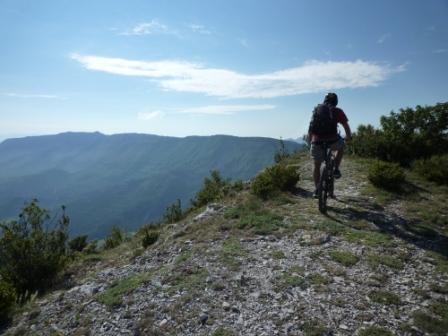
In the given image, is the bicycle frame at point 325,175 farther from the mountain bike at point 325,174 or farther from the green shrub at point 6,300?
the green shrub at point 6,300

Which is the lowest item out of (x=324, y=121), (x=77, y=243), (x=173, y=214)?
(x=77, y=243)

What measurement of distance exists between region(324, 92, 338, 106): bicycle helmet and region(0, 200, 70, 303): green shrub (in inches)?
354

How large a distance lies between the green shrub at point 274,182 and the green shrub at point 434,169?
18.6ft

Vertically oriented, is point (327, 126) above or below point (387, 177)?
above

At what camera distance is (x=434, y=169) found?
524 inches

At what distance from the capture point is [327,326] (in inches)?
192

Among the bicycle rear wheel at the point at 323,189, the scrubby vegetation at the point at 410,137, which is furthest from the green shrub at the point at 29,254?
the scrubby vegetation at the point at 410,137

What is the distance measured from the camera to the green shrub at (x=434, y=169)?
42.4 ft

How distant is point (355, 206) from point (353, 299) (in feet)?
17.5

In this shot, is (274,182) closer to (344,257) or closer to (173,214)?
(173,214)

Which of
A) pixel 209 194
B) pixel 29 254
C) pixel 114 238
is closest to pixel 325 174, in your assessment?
pixel 209 194

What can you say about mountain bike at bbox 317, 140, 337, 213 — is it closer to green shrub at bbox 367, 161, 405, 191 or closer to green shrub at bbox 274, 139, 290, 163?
green shrub at bbox 367, 161, 405, 191

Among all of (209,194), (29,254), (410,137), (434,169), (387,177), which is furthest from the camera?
(410,137)

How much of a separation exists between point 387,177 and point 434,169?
296 centimetres
